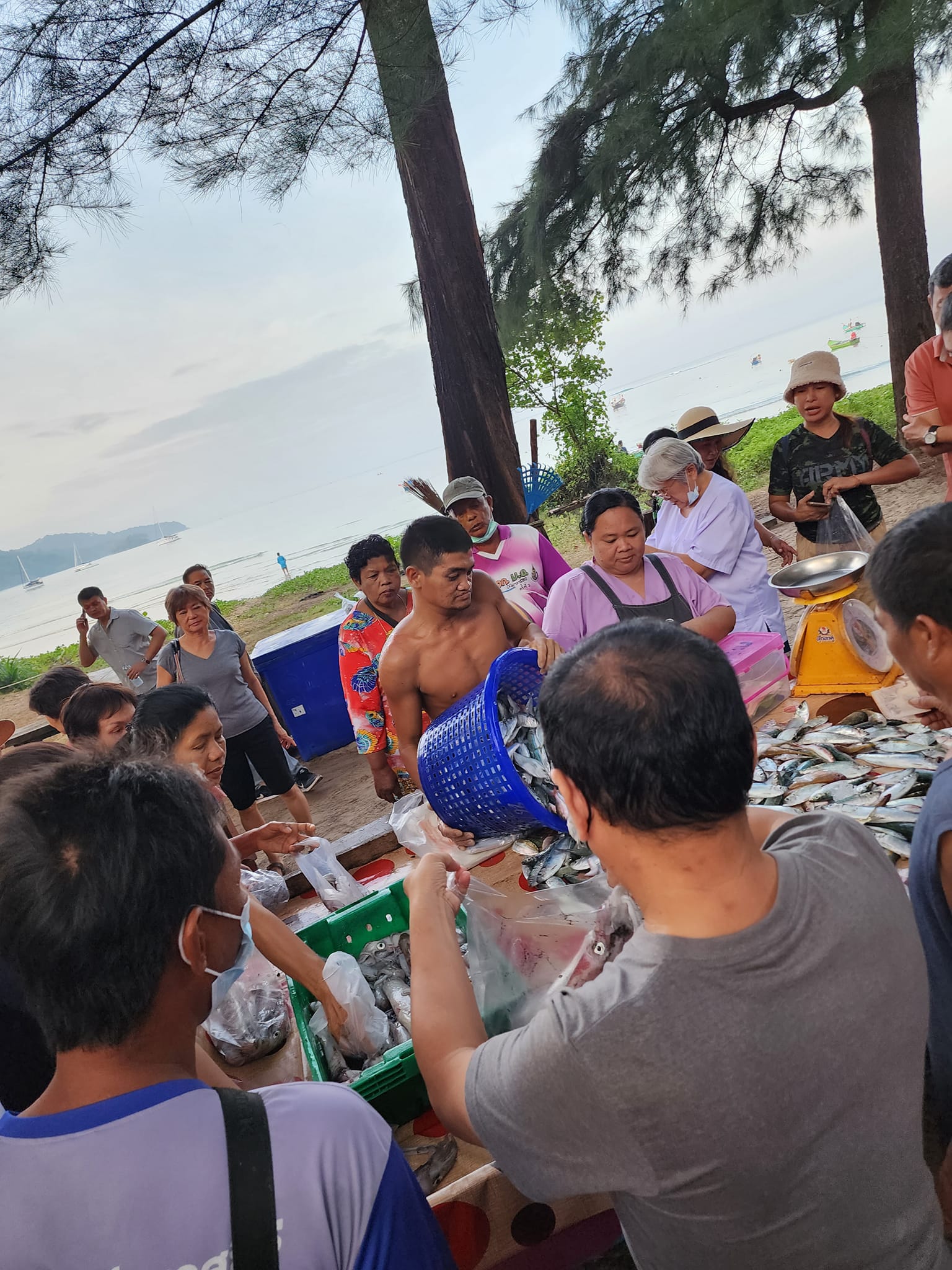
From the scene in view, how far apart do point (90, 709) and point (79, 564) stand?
101205 mm

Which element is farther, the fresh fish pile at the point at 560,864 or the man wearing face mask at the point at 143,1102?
the fresh fish pile at the point at 560,864

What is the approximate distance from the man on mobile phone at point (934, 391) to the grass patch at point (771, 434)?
22.8 ft

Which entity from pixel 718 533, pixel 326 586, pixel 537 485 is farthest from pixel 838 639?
pixel 326 586

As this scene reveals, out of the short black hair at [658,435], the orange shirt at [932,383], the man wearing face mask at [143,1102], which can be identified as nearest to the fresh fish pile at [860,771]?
the man wearing face mask at [143,1102]

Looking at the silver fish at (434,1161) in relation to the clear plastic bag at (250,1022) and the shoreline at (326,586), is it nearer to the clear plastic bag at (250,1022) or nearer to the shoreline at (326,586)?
the clear plastic bag at (250,1022)

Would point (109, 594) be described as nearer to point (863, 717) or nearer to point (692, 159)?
point (692, 159)

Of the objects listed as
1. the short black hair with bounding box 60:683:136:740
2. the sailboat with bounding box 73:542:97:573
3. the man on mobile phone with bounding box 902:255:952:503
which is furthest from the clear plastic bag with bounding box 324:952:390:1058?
the sailboat with bounding box 73:542:97:573

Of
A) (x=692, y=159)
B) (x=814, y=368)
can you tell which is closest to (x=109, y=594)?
(x=692, y=159)

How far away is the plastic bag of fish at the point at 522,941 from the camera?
1.52m

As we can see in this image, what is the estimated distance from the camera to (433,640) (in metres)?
2.89

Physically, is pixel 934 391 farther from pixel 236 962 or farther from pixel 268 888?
pixel 236 962

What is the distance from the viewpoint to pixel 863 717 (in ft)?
7.85

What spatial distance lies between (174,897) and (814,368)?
3923 millimetres

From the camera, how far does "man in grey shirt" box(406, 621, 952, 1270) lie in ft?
2.89
